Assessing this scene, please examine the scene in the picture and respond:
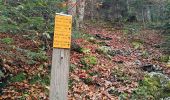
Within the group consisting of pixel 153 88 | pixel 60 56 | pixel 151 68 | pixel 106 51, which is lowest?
pixel 153 88

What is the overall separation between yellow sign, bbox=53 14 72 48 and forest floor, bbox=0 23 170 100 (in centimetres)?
266

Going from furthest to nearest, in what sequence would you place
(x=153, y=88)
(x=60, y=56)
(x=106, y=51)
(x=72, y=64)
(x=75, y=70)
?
1. (x=106, y=51)
2. (x=72, y=64)
3. (x=75, y=70)
4. (x=153, y=88)
5. (x=60, y=56)

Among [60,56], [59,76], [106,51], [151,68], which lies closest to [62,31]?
[60,56]

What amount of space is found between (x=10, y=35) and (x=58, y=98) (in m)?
5.77

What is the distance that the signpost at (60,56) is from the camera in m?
5.42

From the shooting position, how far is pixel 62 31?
5.42m

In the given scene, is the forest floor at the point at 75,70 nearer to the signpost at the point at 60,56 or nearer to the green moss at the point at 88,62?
the green moss at the point at 88,62

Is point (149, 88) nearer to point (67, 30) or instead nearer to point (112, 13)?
point (67, 30)

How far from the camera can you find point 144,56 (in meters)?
14.3

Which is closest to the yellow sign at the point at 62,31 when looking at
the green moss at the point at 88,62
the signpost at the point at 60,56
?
the signpost at the point at 60,56

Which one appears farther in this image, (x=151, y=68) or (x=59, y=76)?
(x=151, y=68)

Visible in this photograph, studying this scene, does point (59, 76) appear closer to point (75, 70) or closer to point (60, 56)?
point (60, 56)

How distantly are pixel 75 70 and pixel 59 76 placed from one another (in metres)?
4.51

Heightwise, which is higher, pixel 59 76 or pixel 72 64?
pixel 59 76
